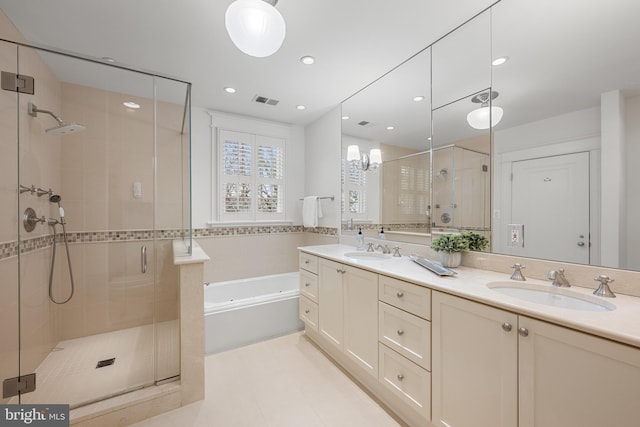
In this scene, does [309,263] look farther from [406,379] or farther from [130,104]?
[130,104]

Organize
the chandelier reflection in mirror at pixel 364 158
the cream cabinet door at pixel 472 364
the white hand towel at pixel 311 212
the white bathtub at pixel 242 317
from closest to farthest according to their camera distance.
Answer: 1. the cream cabinet door at pixel 472 364
2. the white bathtub at pixel 242 317
3. the chandelier reflection in mirror at pixel 364 158
4. the white hand towel at pixel 311 212

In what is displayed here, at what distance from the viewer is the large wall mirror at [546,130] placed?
3.84 ft

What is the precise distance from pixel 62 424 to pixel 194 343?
0.73 m

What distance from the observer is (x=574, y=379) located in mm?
866

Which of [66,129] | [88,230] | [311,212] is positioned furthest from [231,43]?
[311,212]

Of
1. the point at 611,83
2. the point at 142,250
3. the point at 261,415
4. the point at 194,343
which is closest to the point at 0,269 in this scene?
the point at 142,250

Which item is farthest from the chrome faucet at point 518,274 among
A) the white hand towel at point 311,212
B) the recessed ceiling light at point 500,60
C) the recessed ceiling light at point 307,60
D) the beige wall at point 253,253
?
the white hand towel at point 311,212

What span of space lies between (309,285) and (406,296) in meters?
1.20

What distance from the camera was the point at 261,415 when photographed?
5.31ft

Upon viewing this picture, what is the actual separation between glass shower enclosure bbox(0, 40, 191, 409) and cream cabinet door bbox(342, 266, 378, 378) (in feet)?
3.96

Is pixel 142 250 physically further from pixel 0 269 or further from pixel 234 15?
pixel 234 15

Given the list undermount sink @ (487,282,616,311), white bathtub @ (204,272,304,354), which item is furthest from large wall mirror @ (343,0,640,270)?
white bathtub @ (204,272,304,354)

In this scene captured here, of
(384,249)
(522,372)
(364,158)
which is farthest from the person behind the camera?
(364,158)

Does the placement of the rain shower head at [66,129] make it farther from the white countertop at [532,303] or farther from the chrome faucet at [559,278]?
the chrome faucet at [559,278]
